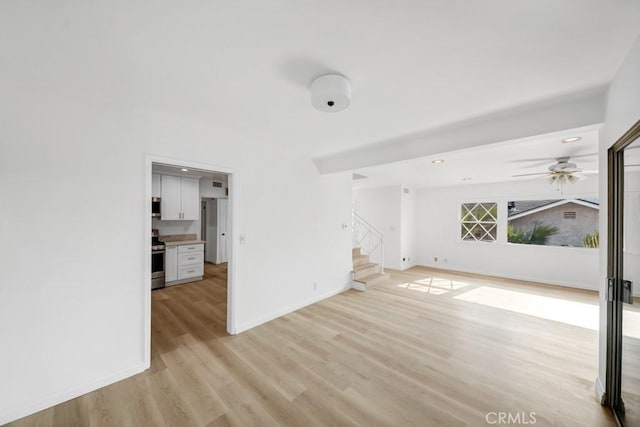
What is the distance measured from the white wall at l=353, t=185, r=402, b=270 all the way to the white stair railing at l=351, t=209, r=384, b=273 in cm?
9

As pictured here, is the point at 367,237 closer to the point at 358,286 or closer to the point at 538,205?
the point at 358,286

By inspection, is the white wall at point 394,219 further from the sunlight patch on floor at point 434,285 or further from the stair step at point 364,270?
the stair step at point 364,270

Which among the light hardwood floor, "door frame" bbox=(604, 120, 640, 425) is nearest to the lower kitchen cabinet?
the light hardwood floor

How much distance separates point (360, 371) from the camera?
2.27 metres

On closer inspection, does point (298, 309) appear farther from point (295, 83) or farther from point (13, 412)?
point (295, 83)

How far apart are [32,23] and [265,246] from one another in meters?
2.63

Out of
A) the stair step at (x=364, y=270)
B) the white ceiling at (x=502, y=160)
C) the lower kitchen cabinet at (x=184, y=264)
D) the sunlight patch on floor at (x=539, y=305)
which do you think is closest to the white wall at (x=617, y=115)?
the white ceiling at (x=502, y=160)

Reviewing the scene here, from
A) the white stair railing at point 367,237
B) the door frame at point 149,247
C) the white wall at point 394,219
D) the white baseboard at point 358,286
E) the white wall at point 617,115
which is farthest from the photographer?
the white stair railing at point 367,237

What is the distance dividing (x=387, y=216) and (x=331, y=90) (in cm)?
567

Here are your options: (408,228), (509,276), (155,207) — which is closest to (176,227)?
(155,207)

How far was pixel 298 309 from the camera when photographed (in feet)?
12.3

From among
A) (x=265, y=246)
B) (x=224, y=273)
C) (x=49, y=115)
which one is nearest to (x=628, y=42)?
(x=265, y=246)

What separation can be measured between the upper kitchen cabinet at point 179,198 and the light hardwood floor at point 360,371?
2121 mm

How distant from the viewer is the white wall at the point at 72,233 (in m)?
1.72
